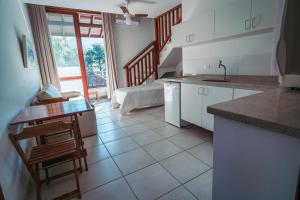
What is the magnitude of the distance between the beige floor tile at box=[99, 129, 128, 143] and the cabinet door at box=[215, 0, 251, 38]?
7.12 ft

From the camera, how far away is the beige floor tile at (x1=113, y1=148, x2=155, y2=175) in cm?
185

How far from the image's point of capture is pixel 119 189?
1555 millimetres

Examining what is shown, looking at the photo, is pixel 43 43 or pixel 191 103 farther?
pixel 43 43

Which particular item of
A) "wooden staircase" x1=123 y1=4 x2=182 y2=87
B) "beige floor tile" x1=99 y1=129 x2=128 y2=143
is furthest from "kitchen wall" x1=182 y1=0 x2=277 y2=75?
"wooden staircase" x1=123 y1=4 x2=182 y2=87

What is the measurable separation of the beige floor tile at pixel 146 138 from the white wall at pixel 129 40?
3078mm

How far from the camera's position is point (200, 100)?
236 centimetres

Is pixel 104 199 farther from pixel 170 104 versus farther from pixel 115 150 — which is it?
pixel 170 104

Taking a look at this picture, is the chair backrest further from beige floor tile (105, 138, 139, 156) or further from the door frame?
the door frame

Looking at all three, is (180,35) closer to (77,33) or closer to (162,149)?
(162,149)

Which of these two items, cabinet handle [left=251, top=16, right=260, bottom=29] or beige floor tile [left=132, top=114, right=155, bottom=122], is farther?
beige floor tile [left=132, top=114, right=155, bottom=122]

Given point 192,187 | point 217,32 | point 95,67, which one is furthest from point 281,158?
point 95,67

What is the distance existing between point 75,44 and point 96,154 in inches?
150

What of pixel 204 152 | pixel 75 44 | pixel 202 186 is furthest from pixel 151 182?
pixel 75 44

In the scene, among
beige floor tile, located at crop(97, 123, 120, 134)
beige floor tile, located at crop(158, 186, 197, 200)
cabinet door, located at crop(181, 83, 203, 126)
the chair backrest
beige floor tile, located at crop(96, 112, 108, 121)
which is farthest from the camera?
beige floor tile, located at crop(96, 112, 108, 121)
